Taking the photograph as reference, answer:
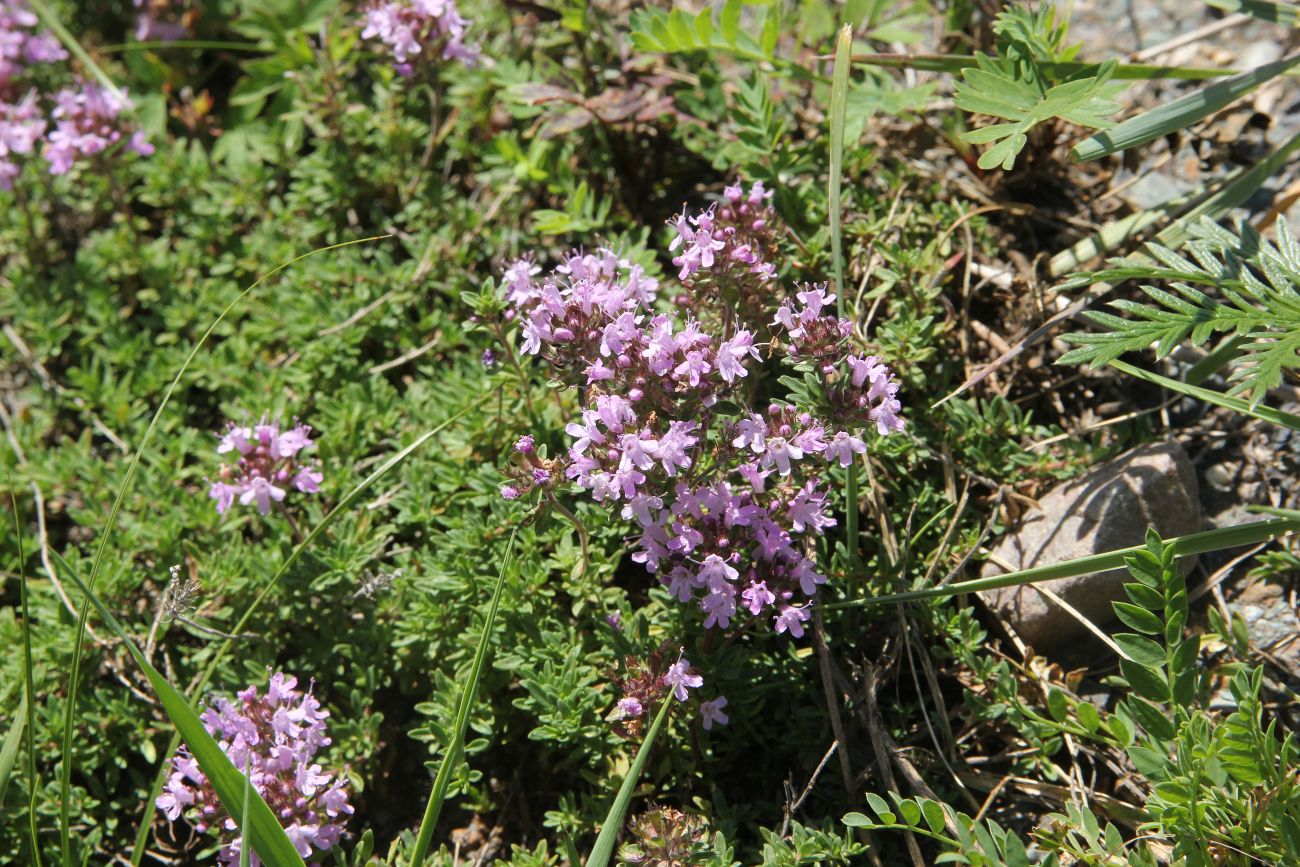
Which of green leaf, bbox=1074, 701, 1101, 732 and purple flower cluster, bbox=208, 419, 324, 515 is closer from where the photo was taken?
green leaf, bbox=1074, 701, 1101, 732

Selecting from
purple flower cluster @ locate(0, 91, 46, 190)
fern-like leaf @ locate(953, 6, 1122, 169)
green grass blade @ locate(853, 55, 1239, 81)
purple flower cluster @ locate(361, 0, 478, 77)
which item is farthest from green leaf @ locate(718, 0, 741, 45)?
purple flower cluster @ locate(0, 91, 46, 190)

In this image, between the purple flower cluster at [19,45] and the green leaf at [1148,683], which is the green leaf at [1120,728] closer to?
the green leaf at [1148,683]

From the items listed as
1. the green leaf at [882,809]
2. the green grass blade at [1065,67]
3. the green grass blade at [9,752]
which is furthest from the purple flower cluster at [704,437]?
the green grass blade at [9,752]

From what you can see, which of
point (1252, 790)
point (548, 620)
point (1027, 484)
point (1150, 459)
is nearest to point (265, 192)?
point (548, 620)

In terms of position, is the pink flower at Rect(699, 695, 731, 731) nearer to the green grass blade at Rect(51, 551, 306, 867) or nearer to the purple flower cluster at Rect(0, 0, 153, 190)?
the green grass blade at Rect(51, 551, 306, 867)

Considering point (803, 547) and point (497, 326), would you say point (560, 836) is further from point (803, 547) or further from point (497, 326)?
point (497, 326)

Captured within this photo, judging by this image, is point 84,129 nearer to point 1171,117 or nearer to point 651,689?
point 651,689
